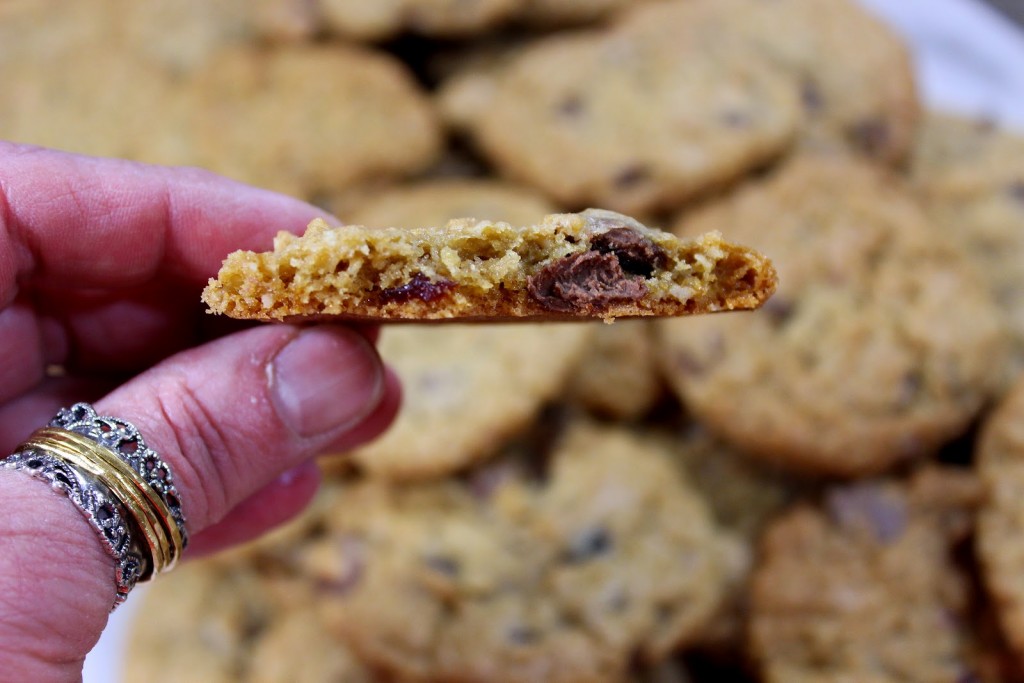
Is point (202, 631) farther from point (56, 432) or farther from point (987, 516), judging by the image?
point (987, 516)

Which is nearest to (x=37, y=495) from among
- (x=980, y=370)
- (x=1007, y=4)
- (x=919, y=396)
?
(x=919, y=396)

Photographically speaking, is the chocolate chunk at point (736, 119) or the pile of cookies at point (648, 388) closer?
the pile of cookies at point (648, 388)

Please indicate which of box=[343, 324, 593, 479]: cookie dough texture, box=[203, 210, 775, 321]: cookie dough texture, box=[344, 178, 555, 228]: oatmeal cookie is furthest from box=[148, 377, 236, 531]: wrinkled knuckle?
box=[344, 178, 555, 228]: oatmeal cookie

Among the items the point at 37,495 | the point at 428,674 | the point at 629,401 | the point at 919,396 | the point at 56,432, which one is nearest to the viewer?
the point at 37,495

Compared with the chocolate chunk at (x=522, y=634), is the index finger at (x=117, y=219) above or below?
above

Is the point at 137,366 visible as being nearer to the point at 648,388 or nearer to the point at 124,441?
the point at 124,441

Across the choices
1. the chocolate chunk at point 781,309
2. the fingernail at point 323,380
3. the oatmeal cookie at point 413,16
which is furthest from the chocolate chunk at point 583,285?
the oatmeal cookie at point 413,16

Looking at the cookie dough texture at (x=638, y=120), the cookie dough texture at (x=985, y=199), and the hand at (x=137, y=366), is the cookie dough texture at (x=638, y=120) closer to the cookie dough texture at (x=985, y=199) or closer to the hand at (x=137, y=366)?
the cookie dough texture at (x=985, y=199)
